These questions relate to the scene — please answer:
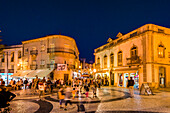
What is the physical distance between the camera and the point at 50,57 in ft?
102

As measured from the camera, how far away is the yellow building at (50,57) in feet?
98.6

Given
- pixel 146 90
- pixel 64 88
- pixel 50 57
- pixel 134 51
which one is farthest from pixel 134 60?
pixel 50 57

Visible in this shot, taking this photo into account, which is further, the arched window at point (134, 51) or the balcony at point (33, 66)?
the balcony at point (33, 66)

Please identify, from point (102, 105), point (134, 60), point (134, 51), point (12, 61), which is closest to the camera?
point (102, 105)

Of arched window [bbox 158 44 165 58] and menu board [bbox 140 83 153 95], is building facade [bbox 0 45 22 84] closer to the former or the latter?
menu board [bbox 140 83 153 95]

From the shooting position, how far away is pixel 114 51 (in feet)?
83.0

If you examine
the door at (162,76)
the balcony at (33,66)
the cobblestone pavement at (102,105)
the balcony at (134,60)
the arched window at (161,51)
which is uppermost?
the arched window at (161,51)

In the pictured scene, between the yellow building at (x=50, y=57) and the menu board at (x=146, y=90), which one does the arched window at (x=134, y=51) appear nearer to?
the menu board at (x=146, y=90)

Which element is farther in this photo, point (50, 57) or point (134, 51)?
point (50, 57)

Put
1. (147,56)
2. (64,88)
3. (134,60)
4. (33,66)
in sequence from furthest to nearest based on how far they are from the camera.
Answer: (33,66) < (134,60) < (147,56) < (64,88)

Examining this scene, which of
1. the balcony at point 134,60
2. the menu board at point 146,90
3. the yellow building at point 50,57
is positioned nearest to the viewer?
the menu board at point 146,90

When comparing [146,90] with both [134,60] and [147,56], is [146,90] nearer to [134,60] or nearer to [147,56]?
[147,56]

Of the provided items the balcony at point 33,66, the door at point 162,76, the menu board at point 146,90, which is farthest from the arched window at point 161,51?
the balcony at point 33,66

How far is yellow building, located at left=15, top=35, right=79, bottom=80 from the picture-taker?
30039mm
